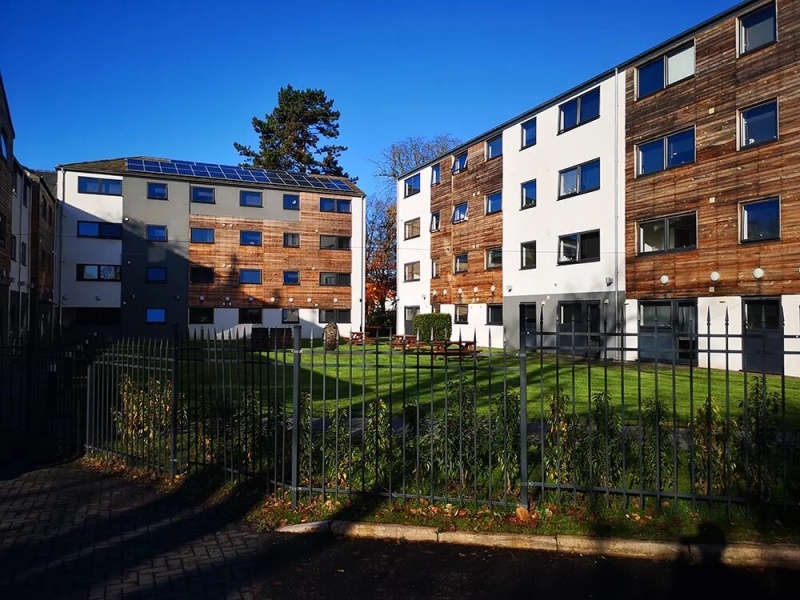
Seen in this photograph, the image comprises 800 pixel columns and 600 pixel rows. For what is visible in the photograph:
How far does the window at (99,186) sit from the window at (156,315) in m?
7.13

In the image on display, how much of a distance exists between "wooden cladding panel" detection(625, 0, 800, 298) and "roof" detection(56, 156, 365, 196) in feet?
76.3

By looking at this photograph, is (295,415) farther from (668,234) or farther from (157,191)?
(157,191)

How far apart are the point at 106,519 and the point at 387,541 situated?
2.85m

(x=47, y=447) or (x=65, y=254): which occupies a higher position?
(x=65, y=254)

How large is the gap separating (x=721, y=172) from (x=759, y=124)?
166 cm

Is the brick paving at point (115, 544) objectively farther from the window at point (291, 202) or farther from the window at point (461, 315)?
the window at point (291, 202)

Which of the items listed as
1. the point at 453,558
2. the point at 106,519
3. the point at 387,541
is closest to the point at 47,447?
the point at 106,519

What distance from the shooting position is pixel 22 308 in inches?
1010

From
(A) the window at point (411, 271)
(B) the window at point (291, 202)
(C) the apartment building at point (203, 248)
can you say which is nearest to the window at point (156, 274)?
(C) the apartment building at point (203, 248)

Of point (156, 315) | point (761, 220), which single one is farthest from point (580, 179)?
point (156, 315)

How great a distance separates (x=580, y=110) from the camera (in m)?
23.9

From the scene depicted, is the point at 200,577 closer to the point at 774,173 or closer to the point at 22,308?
the point at 774,173

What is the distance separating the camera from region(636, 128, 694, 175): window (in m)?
19.7

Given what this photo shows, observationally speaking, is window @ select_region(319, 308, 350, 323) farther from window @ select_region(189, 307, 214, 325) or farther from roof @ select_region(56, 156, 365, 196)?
roof @ select_region(56, 156, 365, 196)
